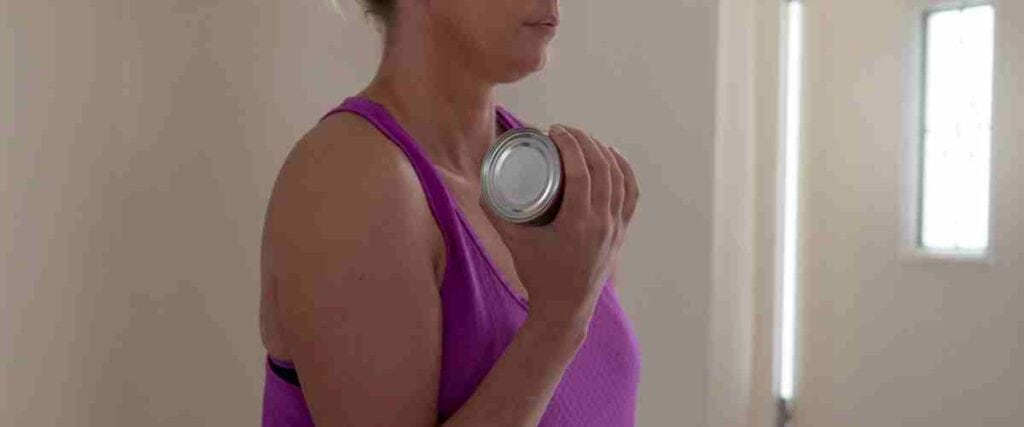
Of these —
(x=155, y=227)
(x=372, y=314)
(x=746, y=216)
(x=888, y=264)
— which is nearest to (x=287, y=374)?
(x=372, y=314)

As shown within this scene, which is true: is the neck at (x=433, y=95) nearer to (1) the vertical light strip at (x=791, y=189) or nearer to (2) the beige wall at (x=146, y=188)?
(2) the beige wall at (x=146, y=188)

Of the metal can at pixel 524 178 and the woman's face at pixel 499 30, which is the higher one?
the woman's face at pixel 499 30

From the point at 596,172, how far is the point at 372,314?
139 mm

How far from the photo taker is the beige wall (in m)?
0.92

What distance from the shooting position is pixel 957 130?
4.67ft

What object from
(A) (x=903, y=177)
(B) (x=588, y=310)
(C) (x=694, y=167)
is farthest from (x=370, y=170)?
(A) (x=903, y=177)

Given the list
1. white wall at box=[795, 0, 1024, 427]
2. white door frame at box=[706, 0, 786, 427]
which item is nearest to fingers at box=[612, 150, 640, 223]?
white door frame at box=[706, 0, 786, 427]

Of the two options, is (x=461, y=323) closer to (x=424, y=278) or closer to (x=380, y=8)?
(x=424, y=278)

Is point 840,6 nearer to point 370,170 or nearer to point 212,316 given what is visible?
point 212,316

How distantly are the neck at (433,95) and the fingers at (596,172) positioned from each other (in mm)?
156

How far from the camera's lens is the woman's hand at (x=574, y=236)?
0.53m

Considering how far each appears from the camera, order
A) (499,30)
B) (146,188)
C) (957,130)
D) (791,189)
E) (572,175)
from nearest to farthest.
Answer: (572,175) < (499,30) < (146,188) < (957,130) < (791,189)

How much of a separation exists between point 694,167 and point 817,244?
1.04 feet

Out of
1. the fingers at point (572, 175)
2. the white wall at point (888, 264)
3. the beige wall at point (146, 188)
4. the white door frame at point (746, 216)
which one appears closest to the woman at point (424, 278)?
the fingers at point (572, 175)
